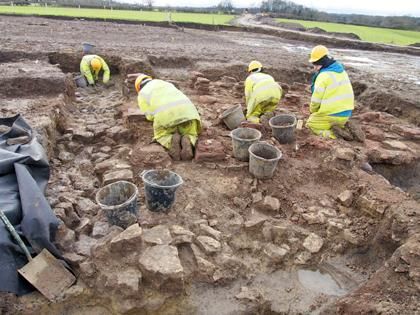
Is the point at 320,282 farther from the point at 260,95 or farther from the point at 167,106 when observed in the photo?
the point at 260,95

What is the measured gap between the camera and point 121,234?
3.25 metres

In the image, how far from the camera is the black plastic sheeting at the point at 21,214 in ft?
9.34

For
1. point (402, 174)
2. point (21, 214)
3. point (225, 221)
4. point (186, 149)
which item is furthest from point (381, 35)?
point (21, 214)

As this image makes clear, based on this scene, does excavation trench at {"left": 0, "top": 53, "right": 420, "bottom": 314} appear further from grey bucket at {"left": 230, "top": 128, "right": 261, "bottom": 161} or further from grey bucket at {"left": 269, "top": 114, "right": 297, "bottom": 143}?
grey bucket at {"left": 269, "top": 114, "right": 297, "bottom": 143}

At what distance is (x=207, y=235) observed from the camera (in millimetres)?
3719

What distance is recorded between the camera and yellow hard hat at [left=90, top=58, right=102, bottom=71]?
862 cm

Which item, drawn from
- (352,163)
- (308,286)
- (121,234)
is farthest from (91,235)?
(352,163)

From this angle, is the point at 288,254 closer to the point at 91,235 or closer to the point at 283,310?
the point at 283,310

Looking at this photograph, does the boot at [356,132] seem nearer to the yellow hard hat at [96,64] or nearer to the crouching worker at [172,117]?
the crouching worker at [172,117]

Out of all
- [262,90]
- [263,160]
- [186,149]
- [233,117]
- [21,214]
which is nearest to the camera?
[21,214]

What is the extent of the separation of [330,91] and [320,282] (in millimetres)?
3358

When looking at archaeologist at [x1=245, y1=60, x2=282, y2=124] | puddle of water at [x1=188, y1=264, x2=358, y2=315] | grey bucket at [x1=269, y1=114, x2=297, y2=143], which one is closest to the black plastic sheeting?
puddle of water at [x1=188, y1=264, x2=358, y2=315]

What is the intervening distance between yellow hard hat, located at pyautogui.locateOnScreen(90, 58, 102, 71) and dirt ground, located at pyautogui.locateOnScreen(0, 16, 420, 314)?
4.93 ft

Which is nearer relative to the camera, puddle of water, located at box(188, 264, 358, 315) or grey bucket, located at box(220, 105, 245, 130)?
puddle of water, located at box(188, 264, 358, 315)
